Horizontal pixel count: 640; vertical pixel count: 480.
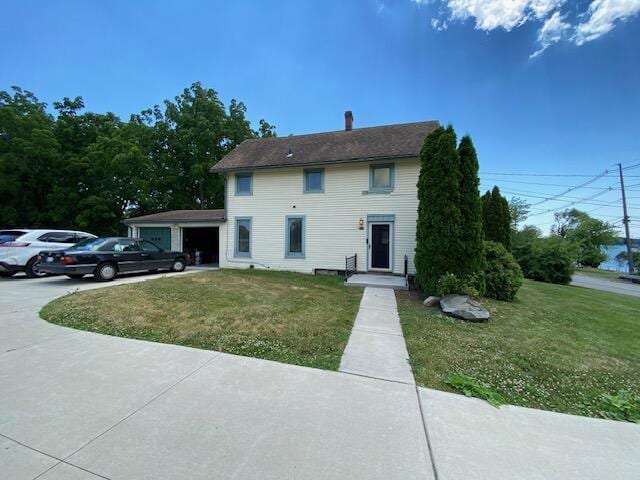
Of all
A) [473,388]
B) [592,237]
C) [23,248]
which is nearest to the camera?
[473,388]

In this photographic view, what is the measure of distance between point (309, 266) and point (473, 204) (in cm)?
701

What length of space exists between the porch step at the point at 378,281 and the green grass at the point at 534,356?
7.95 ft

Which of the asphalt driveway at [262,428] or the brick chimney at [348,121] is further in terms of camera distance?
the brick chimney at [348,121]

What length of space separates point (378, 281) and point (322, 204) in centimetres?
434

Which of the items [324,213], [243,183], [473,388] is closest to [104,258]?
[243,183]

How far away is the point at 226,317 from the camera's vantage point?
5051 mm

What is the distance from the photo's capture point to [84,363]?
3201 mm

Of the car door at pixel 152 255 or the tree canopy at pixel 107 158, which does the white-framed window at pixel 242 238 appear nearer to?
the car door at pixel 152 255

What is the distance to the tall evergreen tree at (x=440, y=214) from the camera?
23.1ft

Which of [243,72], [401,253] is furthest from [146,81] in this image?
[401,253]

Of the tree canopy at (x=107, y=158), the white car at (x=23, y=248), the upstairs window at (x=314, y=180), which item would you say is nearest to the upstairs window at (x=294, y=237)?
the upstairs window at (x=314, y=180)

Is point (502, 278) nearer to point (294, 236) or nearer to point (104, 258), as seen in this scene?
point (294, 236)

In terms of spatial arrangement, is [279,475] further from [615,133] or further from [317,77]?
[615,133]

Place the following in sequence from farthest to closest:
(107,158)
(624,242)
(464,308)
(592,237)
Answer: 1. (624,242)
2. (592,237)
3. (107,158)
4. (464,308)
